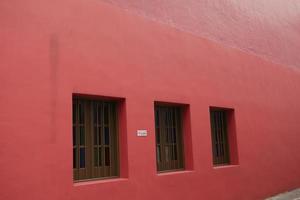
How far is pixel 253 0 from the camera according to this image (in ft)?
34.4

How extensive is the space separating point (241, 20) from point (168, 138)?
14.6ft

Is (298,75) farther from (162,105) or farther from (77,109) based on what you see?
(77,109)

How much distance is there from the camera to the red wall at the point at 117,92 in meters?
4.63

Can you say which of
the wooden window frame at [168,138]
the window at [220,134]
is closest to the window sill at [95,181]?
the wooden window frame at [168,138]

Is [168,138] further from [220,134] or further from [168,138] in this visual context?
[220,134]

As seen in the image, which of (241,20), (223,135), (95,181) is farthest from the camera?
(241,20)

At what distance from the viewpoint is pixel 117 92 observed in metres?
5.88

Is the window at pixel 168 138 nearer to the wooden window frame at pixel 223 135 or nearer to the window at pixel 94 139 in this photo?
the window at pixel 94 139

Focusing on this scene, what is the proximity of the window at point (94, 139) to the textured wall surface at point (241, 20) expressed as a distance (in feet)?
6.21

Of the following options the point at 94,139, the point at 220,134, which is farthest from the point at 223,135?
the point at 94,139

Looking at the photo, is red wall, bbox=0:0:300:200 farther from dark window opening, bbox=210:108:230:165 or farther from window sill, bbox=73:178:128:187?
dark window opening, bbox=210:108:230:165

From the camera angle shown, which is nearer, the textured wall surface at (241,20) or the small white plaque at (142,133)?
the small white plaque at (142,133)

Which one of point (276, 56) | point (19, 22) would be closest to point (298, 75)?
point (276, 56)

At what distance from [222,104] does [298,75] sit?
527 centimetres
